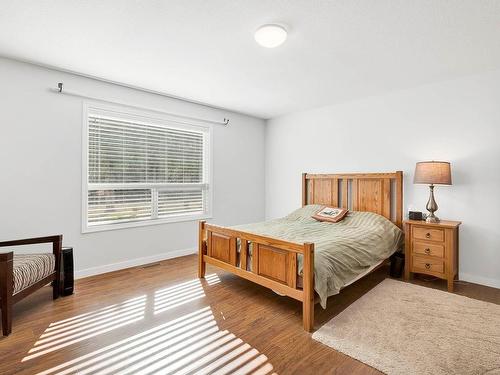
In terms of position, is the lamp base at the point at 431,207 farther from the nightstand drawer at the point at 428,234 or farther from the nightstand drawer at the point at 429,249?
the nightstand drawer at the point at 429,249

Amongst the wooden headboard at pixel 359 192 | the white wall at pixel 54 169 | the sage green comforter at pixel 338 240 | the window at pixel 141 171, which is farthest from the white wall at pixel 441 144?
the white wall at pixel 54 169

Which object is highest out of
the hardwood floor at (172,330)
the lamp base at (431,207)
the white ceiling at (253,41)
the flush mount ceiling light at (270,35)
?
the white ceiling at (253,41)

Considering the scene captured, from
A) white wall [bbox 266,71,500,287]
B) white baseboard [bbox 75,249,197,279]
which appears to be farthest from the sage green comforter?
white baseboard [bbox 75,249,197,279]

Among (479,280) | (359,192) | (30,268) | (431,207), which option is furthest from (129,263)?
A: (479,280)

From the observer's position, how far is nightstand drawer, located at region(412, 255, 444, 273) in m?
2.93

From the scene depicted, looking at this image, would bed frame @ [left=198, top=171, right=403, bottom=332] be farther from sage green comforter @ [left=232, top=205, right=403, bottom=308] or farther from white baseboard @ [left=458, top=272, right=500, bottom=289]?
white baseboard @ [left=458, top=272, right=500, bottom=289]

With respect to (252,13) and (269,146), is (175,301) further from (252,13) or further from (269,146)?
(269,146)

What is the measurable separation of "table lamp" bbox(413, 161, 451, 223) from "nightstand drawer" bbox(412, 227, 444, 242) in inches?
5.3

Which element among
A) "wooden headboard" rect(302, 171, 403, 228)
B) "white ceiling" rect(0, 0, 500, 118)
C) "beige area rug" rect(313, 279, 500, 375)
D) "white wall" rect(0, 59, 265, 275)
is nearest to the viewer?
"beige area rug" rect(313, 279, 500, 375)

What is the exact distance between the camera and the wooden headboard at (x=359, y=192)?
3623 millimetres

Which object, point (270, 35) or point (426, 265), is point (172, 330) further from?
point (426, 265)

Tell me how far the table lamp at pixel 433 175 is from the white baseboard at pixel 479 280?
2.45 ft

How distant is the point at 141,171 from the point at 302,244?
2574 mm

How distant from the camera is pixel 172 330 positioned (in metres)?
2.11
